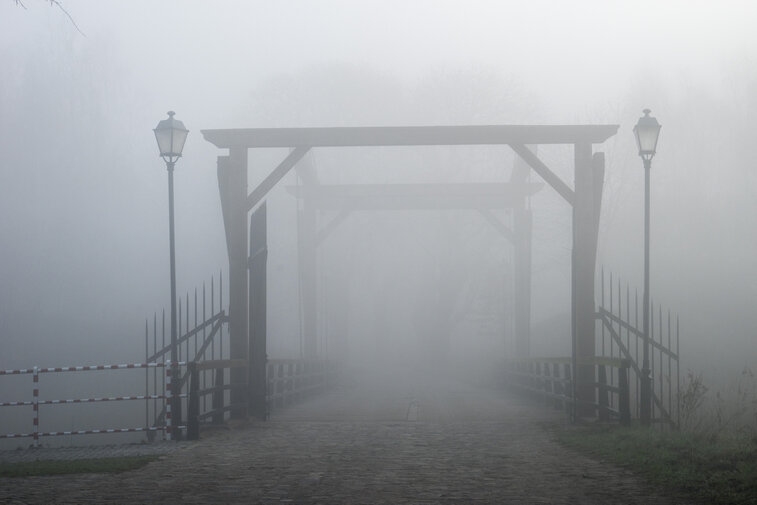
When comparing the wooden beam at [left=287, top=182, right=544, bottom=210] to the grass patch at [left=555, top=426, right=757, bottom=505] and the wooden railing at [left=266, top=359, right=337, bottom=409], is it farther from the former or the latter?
the grass patch at [left=555, top=426, right=757, bottom=505]

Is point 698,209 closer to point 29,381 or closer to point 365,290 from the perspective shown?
point 365,290

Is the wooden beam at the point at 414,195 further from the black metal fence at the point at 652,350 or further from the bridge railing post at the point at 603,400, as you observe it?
the bridge railing post at the point at 603,400

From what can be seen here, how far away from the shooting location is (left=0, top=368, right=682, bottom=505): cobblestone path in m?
7.81

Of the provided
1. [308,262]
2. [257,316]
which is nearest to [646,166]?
[257,316]

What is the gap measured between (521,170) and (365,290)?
840 inches

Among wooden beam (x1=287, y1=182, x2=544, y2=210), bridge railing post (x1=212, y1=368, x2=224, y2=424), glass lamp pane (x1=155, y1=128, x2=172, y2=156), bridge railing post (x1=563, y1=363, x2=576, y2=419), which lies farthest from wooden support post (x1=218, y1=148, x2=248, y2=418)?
wooden beam (x1=287, y1=182, x2=544, y2=210)

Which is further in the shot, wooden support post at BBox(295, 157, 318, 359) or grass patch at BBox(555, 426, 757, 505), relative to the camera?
wooden support post at BBox(295, 157, 318, 359)

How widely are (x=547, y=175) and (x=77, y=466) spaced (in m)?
7.90

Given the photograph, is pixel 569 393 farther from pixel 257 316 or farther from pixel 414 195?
pixel 414 195

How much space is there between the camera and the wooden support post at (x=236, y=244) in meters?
14.6

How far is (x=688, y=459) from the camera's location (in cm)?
882

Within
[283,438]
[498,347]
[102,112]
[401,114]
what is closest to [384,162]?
[401,114]

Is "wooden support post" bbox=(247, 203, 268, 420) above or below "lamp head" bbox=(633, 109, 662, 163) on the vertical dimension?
below

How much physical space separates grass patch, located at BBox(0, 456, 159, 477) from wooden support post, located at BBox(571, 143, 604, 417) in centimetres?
659
